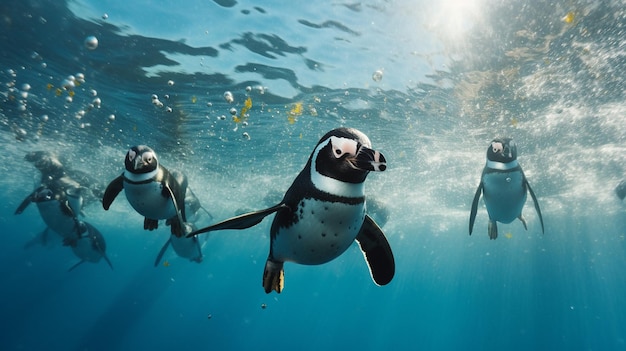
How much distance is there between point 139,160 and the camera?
4270mm

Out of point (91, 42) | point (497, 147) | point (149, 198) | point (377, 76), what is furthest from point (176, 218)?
point (377, 76)

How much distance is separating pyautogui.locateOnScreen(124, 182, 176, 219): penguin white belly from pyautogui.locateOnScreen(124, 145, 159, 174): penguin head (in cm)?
20

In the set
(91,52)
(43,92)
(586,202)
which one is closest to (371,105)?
(91,52)

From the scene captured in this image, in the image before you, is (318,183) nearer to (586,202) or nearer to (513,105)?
(513,105)

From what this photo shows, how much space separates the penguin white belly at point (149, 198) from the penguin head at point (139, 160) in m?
0.20

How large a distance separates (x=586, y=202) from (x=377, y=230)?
3099cm

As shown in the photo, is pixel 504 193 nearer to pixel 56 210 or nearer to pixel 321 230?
pixel 321 230

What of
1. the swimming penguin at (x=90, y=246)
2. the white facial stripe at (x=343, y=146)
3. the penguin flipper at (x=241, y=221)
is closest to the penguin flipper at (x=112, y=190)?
the penguin flipper at (x=241, y=221)

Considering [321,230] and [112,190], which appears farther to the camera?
[112,190]

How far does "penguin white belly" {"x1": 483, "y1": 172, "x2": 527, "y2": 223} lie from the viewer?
6.75 metres

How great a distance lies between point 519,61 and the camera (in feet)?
32.3

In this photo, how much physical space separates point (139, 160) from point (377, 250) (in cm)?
305

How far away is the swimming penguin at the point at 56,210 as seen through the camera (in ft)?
29.0

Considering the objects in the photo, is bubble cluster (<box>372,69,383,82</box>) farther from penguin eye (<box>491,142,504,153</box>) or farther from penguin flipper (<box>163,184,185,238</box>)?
penguin flipper (<box>163,184,185,238</box>)
